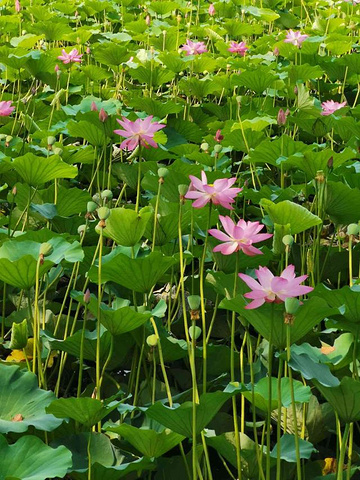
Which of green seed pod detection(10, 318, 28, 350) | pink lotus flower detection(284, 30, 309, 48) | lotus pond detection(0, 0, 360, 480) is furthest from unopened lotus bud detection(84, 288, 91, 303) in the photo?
pink lotus flower detection(284, 30, 309, 48)

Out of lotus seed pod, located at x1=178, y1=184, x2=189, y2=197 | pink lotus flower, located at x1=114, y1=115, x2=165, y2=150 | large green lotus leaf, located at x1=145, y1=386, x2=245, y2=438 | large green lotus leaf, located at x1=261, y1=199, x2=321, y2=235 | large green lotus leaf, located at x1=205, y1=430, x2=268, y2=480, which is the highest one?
lotus seed pod, located at x1=178, y1=184, x2=189, y2=197

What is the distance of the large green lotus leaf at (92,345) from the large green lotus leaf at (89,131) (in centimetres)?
68

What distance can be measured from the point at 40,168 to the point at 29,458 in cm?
76

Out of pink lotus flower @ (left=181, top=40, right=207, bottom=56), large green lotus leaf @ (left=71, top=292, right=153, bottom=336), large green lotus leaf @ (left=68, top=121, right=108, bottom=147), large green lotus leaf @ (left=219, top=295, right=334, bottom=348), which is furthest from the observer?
pink lotus flower @ (left=181, top=40, right=207, bottom=56)

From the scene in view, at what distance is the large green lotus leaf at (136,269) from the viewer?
3.91 ft

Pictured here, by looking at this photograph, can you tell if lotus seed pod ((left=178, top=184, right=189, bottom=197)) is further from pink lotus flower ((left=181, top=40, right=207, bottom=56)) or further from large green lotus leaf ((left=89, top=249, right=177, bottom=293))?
pink lotus flower ((left=181, top=40, right=207, bottom=56))

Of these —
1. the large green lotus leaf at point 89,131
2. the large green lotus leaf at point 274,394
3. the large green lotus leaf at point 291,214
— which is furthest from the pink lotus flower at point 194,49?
the large green lotus leaf at point 274,394

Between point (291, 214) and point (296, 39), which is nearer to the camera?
point (291, 214)

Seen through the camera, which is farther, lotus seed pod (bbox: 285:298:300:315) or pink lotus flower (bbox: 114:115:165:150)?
pink lotus flower (bbox: 114:115:165:150)

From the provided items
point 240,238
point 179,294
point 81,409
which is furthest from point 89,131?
point 81,409

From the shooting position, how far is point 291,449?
106cm

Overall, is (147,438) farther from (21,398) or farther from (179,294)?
(179,294)

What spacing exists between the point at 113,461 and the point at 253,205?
994mm

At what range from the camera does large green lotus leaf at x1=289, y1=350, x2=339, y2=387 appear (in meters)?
0.96
